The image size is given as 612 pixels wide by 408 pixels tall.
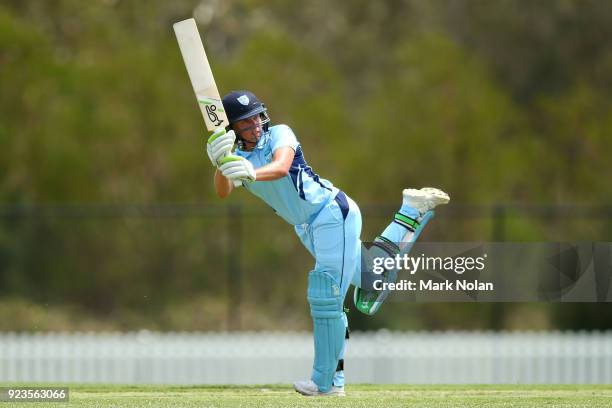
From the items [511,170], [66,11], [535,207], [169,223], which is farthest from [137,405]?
[66,11]

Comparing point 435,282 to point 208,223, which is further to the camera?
point 208,223

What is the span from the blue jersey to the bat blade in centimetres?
36

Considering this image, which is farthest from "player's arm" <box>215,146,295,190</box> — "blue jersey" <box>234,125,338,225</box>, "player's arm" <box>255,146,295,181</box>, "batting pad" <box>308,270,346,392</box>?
"batting pad" <box>308,270,346,392</box>

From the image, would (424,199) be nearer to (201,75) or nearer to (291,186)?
(291,186)

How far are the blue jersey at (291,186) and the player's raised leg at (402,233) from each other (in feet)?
1.56

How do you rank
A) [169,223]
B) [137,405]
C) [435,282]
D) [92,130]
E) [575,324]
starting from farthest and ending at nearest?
[92,130] < [169,223] < [575,324] < [435,282] < [137,405]

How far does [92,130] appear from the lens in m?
17.9

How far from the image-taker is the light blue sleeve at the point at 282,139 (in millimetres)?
5934

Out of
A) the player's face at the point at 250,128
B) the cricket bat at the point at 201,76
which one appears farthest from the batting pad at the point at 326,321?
the cricket bat at the point at 201,76

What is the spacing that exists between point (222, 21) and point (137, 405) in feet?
70.7

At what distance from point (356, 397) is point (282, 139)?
1.42m

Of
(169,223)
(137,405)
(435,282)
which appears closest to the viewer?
(137,405)

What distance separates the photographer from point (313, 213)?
20.2 feet

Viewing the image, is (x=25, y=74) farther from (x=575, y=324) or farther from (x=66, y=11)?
(x=575, y=324)
